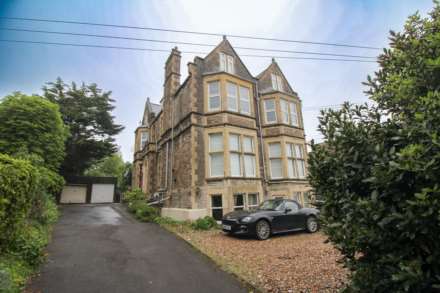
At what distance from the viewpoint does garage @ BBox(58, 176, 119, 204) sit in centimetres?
2368

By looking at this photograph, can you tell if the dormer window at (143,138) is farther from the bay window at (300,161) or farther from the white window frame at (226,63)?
the bay window at (300,161)

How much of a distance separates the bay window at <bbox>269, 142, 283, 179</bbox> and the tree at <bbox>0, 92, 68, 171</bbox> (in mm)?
12366

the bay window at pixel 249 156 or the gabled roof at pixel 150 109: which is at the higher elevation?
the gabled roof at pixel 150 109

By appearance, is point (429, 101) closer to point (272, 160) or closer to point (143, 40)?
point (143, 40)

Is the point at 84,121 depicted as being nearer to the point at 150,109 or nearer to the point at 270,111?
the point at 150,109

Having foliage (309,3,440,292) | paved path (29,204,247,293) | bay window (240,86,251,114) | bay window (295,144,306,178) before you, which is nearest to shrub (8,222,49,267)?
paved path (29,204,247,293)

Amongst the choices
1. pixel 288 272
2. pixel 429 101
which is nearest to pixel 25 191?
pixel 288 272

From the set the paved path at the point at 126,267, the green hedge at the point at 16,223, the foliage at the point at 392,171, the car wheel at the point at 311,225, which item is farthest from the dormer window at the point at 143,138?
the foliage at the point at 392,171

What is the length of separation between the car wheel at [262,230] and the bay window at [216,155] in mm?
3787

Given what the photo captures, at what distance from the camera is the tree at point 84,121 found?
2161 centimetres

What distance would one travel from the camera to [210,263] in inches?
210

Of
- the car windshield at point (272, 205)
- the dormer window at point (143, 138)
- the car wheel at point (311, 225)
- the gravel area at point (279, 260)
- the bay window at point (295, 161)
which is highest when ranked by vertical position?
the dormer window at point (143, 138)

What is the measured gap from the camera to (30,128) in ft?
33.7

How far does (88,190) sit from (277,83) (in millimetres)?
24790
